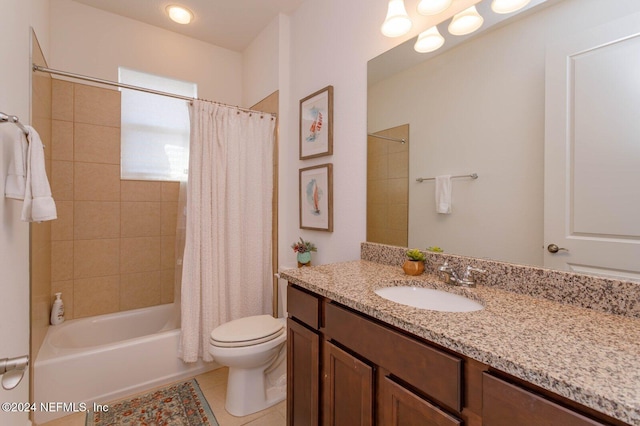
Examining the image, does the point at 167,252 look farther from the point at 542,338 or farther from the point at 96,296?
the point at 542,338

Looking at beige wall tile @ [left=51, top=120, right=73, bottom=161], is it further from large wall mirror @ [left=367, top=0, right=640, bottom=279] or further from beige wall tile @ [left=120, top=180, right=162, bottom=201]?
large wall mirror @ [left=367, top=0, right=640, bottom=279]

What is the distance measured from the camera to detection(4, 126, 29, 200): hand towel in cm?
110

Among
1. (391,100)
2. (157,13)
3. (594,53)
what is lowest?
(594,53)

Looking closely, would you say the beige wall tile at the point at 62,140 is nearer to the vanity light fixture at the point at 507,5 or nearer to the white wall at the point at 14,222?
the white wall at the point at 14,222

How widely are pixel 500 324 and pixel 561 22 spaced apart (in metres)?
1.04

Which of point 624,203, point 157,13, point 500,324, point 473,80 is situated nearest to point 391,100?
point 473,80

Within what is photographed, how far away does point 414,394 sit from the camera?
2.59 ft

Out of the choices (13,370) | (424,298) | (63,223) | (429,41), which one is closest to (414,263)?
(424,298)

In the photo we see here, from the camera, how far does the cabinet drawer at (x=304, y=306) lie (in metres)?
1.17

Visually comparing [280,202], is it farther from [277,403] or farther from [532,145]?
[532,145]

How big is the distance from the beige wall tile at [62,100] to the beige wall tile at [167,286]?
1.45 meters

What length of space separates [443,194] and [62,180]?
2.71 meters

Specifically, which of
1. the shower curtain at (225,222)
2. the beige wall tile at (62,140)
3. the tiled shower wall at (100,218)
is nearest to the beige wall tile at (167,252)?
the tiled shower wall at (100,218)

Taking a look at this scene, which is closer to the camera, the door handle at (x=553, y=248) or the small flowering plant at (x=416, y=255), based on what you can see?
the door handle at (x=553, y=248)
